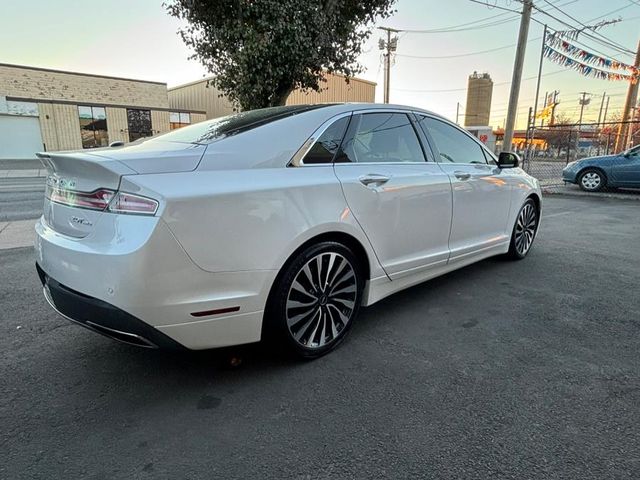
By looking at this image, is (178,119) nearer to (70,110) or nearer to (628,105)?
(70,110)

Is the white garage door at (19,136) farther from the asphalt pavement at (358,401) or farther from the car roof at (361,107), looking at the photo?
the car roof at (361,107)

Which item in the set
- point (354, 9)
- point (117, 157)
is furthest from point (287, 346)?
point (354, 9)

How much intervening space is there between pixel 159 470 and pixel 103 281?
846 mm

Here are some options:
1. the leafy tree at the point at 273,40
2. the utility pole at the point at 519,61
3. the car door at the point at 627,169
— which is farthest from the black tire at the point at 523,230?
the utility pole at the point at 519,61

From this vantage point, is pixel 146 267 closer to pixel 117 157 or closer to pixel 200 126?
pixel 117 157

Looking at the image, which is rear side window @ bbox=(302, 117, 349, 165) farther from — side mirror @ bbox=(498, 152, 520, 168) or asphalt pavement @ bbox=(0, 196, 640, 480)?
side mirror @ bbox=(498, 152, 520, 168)

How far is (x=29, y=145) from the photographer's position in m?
27.8

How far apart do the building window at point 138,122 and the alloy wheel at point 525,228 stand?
30.6 meters

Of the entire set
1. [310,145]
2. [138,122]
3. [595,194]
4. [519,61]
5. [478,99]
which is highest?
[478,99]

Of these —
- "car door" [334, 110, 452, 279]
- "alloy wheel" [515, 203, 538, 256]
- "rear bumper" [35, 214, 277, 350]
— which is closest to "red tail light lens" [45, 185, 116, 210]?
"rear bumper" [35, 214, 277, 350]

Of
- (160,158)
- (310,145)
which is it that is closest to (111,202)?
(160,158)

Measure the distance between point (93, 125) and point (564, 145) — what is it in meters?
40.6

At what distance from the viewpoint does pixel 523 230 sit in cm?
464

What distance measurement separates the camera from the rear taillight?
184cm
